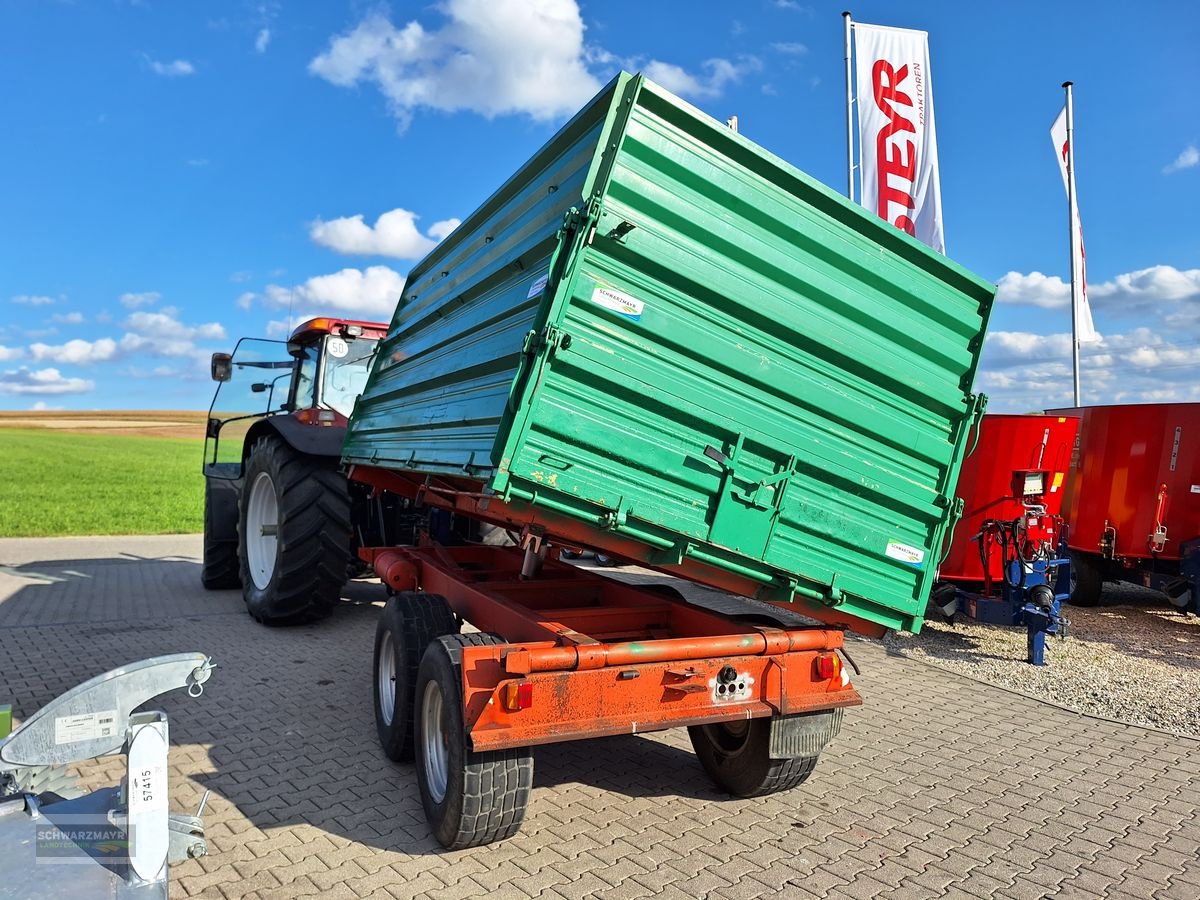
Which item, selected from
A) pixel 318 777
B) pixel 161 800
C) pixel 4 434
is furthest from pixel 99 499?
pixel 4 434

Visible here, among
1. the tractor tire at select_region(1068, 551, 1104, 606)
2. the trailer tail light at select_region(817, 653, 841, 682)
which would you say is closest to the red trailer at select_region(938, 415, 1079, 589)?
the tractor tire at select_region(1068, 551, 1104, 606)

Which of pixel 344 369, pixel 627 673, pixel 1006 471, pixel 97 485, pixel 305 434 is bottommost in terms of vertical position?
pixel 97 485

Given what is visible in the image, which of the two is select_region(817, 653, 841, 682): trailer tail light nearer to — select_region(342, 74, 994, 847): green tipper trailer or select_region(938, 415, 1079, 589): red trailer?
select_region(342, 74, 994, 847): green tipper trailer

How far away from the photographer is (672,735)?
489 cm

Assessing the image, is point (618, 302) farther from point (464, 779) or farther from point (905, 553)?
point (464, 779)

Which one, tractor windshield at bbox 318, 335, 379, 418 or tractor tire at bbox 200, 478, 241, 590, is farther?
tractor tire at bbox 200, 478, 241, 590

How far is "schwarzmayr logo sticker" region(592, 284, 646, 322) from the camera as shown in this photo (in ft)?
10.4

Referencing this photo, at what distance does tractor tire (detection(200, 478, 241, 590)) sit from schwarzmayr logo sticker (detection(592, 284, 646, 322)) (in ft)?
21.9

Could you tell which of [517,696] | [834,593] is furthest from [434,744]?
[834,593]

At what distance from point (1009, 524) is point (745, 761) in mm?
4392

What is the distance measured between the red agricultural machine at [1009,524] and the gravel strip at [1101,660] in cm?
34

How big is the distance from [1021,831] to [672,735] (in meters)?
1.90

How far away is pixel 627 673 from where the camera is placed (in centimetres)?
325

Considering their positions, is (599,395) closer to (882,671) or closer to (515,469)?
(515,469)
